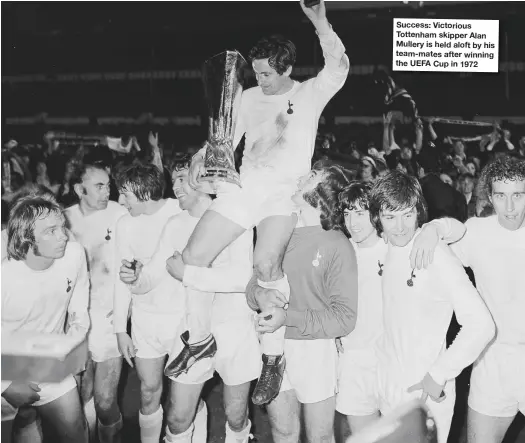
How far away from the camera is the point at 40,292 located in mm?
3188

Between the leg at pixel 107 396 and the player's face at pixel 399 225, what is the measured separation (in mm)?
1959

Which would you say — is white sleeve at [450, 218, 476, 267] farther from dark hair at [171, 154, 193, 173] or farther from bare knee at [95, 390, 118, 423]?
bare knee at [95, 390, 118, 423]

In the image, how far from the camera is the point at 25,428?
11.1 feet

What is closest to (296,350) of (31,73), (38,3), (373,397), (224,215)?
(373,397)

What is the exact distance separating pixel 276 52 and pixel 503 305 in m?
1.53

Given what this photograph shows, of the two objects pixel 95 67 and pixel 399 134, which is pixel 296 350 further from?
pixel 95 67

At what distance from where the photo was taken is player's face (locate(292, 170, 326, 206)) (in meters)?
3.04

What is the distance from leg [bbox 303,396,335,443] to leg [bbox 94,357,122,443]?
1.40m

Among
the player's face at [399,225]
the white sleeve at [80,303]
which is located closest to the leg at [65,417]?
the white sleeve at [80,303]

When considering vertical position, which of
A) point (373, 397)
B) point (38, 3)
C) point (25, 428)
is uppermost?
point (38, 3)

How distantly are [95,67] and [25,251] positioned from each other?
32.8 feet

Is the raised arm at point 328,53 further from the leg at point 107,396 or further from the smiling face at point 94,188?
the leg at point 107,396

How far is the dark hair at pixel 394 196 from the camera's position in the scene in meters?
2.70
